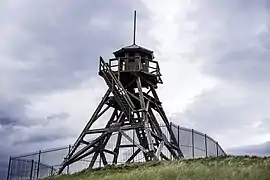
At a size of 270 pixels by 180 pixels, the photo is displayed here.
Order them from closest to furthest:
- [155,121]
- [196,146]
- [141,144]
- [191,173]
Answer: [191,173] → [196,146] → [141,144] → [155,121]

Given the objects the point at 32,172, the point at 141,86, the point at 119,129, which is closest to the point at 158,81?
the point at 141,86

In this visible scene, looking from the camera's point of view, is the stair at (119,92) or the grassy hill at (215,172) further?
the stair at (119,92)

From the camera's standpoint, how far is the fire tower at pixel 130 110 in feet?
157

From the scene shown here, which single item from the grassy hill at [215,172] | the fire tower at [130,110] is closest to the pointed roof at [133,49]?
the fire tower at [130,110]

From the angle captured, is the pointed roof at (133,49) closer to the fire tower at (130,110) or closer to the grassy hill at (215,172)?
the fire tower at (130,110)

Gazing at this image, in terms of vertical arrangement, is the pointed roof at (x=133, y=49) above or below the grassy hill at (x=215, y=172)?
above

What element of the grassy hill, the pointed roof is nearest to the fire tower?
the pointed roof

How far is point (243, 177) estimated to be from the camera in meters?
23.9

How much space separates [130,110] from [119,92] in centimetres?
219

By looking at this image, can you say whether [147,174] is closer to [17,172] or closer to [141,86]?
[17,172]

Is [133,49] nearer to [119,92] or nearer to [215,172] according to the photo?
[119,92]

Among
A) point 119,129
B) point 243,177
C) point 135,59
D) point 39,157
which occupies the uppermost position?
point 135,59

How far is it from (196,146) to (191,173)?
641 inches

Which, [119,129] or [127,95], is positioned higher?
[127,95]
